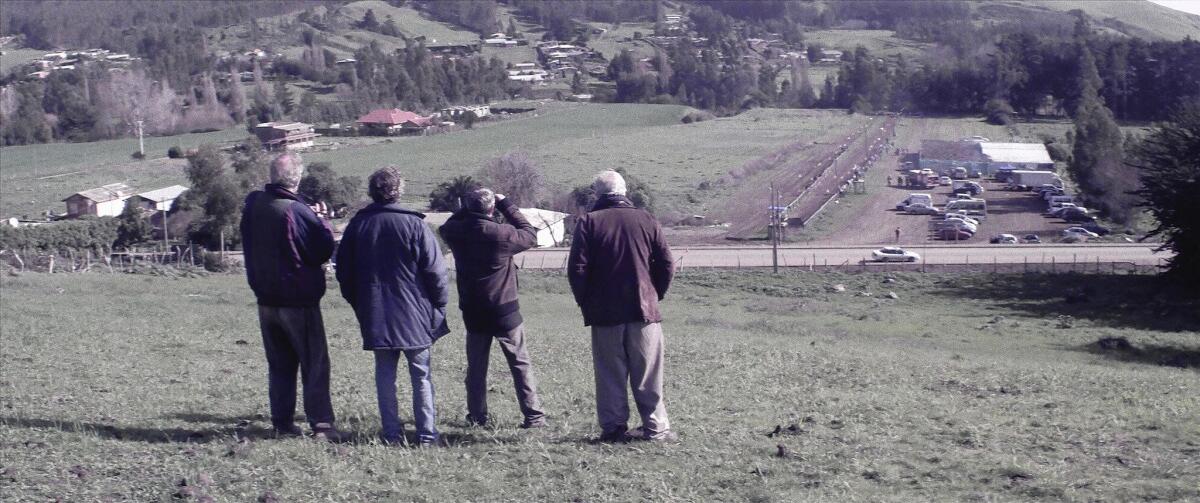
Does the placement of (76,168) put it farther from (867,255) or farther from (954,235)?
(954,235)

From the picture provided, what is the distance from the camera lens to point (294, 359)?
7828 millimetres

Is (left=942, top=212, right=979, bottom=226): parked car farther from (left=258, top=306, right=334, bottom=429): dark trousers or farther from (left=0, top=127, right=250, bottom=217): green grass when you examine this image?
(left=258, top=306, right=334, bottom=429): dark trousers

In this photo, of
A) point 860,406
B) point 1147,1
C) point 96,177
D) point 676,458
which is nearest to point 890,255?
point 860,406

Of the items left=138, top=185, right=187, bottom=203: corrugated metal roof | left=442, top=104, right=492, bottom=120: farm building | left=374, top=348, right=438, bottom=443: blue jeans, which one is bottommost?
left=138, top=185, right=187, bottom=203: corrugated metal roof

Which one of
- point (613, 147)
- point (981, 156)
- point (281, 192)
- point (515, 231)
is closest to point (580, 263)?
point (515, 231)

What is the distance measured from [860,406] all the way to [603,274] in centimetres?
287

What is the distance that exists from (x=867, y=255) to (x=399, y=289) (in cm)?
3666

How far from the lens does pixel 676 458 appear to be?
23.2ft

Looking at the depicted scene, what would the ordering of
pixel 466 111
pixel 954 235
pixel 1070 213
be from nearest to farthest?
pixel 954 235, pixel 1070 213, pixel 466 111

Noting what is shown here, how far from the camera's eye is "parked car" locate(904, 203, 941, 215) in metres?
52.5

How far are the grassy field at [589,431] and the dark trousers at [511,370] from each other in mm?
207

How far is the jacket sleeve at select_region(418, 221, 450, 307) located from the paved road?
31490 millimetres

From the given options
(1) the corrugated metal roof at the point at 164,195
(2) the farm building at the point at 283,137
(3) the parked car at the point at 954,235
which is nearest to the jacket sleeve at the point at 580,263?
(3) the parked car at the point at 954,235

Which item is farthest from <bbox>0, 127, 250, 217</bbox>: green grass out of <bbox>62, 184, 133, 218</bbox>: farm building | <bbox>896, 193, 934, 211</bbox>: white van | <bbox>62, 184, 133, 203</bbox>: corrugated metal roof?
<bbox>896, 193, 934, 211</bbox>: white van
